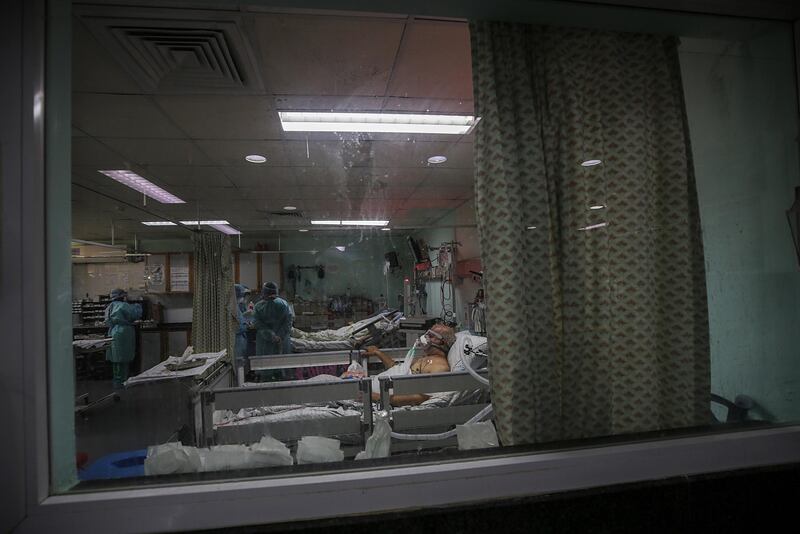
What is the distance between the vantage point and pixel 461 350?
3186 mm

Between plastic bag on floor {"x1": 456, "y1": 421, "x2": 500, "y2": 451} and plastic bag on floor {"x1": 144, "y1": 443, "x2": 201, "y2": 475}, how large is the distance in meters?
0.80

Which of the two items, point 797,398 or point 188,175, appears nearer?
point 797,398

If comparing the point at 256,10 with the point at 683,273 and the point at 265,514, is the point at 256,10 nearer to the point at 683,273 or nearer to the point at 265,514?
the point at 265,514

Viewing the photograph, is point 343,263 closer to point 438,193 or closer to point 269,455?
point 438,193

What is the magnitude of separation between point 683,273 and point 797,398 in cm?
61

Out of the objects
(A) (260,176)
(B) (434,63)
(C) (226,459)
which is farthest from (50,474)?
(A) (260,176)

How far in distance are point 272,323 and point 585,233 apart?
9.55 feet

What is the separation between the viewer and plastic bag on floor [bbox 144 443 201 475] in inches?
39.3

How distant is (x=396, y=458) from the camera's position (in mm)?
965

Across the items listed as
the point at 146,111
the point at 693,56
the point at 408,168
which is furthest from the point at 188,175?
the point at 693,56

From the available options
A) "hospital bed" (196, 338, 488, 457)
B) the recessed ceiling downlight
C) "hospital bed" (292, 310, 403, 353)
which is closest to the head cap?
"hospital bed" (292, 310, 403, 353)

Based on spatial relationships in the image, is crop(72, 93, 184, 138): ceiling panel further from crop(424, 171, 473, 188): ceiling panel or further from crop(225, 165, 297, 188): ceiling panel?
crop(424, 171, 473, 188): ceiling panel

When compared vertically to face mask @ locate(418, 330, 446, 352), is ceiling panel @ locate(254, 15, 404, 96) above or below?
above

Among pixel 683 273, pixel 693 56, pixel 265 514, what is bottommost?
pixel 265 514
